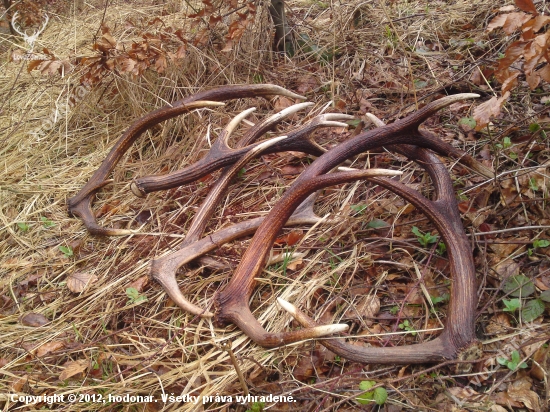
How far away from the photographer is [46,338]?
2254 mm

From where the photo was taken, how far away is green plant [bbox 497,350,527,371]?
178 cm

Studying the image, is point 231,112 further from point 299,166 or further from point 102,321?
point 102,321

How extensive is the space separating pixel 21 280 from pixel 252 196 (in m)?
1.41

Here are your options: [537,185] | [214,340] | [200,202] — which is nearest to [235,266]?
[214,340]

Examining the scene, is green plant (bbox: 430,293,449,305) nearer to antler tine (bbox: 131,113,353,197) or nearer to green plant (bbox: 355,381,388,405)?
green plant (bbox: 355,381,388,405)

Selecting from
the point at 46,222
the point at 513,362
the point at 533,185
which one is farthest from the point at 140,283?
the point at 533,185

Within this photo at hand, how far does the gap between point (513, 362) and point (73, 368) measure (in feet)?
6.06

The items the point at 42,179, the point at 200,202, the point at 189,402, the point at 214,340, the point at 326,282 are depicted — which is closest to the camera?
the point at 189,402

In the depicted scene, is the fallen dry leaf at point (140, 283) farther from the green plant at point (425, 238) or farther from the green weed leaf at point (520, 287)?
the green weed leaf at point (520, 287)

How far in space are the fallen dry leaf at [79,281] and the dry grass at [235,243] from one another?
1.4 inches

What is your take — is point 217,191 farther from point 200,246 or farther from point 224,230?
point 200,246

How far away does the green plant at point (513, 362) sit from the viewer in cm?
178

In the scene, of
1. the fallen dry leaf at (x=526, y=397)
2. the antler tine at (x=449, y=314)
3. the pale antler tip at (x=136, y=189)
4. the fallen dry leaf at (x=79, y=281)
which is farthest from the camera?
the pale antler tip at (x=136, y=189)

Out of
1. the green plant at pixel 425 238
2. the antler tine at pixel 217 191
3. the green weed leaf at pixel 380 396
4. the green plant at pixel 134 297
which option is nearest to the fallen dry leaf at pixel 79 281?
the green plant at pixel 134 297
